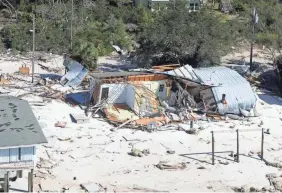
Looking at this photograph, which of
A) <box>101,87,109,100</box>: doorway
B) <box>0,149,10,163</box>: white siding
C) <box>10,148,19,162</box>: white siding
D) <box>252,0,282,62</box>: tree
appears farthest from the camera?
<box>252,0,282,62</box>: tree

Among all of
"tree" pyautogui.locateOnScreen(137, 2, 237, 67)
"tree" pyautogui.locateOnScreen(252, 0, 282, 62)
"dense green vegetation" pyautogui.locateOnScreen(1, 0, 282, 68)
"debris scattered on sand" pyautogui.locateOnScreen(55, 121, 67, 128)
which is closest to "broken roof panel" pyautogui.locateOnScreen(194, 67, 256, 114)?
"tree" pyautogui.locateOnScreen(137, 2, 237, 67)

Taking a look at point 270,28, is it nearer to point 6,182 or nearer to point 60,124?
point 60,124

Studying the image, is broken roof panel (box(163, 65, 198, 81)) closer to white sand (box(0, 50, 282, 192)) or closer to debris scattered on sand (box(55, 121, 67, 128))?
white sand (box(0, 50, 282, 192))

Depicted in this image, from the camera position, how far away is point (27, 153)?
24344 mm

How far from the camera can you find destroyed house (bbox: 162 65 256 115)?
35.0 metres

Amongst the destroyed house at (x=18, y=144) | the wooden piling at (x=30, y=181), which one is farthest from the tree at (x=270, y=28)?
the wooden piling at (x=30, y=181)

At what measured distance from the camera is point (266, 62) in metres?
47.0

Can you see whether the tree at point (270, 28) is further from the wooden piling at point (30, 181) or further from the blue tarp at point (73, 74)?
the wooden piling at point (30, 181)

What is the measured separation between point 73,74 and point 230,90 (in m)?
10.0

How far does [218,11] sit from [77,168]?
36.8m

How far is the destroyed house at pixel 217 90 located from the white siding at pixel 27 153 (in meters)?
13.2

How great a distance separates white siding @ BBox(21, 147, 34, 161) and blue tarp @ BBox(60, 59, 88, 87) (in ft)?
48.8

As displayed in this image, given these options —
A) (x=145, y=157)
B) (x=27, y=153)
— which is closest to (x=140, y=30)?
(x=145, y=157)

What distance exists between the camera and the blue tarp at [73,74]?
3916 centimetres
